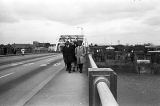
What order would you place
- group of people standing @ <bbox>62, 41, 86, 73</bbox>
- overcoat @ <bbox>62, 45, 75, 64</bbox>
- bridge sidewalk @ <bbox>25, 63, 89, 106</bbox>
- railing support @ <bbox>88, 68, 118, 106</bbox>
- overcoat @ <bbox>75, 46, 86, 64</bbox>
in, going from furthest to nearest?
1. overcoat @ <bbox>62, 45, 75, 64</bbox>
2. group of people standing @ <bbox>62, 41, 86, 73</bbox>
3. overcoat @ <bbox>75, 46, 86, 64</bbox>
4. bridge sidewalk @ <bbox>25, 63, 89, 106</bbox>
5. railing support @ <bbox>88, 68, 118, 106</bbox>

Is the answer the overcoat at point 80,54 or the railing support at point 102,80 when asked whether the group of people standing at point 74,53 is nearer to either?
the overcoat at point 80,54

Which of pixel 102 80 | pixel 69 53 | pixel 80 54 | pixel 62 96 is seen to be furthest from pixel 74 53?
pixel 102 80

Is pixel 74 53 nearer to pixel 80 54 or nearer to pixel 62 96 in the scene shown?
pixel 80 54

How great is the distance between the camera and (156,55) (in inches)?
2677

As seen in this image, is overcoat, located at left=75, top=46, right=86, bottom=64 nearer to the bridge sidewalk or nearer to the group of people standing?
the group of people standing

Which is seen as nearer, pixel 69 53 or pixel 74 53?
pixel 69 53

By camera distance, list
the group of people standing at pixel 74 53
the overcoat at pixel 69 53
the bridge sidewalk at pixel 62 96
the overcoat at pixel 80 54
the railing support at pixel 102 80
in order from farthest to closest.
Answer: the overcoat at pixel 69 53 < the group of people standing at pixel 74 53 < the overcoat at pixel 80 54 < the bridge sidewalk at pixel 62 96 < the railing support at pixel 102 80

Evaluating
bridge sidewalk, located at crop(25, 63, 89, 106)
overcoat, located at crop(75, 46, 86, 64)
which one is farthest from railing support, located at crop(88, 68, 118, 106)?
overcoat, located at crop(75, 46, 86, 64)

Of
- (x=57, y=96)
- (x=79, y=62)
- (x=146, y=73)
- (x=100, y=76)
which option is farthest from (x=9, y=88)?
(x=146, y=73)

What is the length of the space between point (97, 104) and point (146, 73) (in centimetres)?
5924

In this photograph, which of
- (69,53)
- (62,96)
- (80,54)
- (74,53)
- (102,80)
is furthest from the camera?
(74,53)

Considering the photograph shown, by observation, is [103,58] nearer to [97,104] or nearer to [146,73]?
[146,73]

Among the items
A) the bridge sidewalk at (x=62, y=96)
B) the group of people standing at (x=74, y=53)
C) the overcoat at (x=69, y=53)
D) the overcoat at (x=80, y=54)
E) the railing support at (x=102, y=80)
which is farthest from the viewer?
the overcoat at (x=69, y=53)

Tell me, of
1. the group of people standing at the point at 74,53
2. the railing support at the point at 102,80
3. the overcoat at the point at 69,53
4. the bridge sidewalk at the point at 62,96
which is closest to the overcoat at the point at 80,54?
the group of people standing at the point at 74,53
